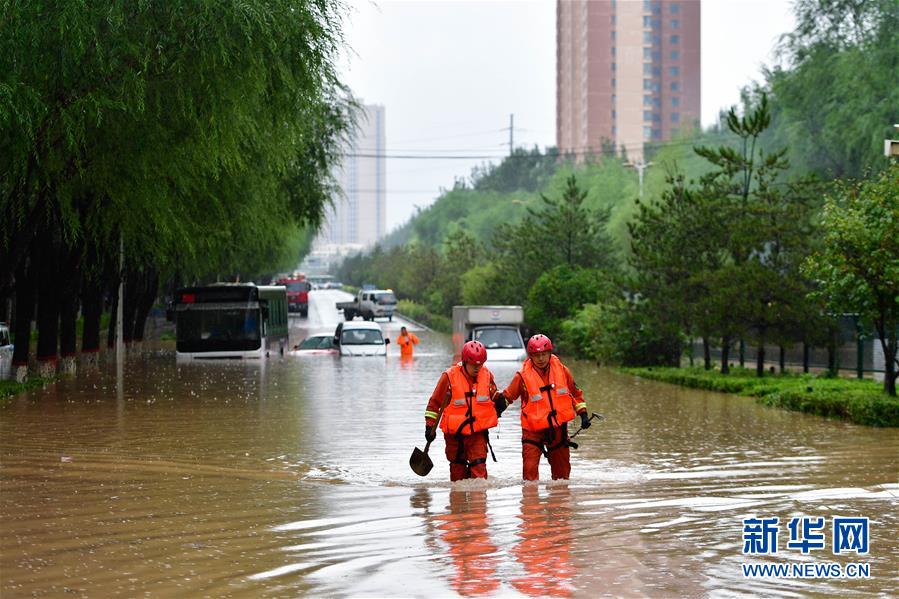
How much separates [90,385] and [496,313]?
15.2 meters

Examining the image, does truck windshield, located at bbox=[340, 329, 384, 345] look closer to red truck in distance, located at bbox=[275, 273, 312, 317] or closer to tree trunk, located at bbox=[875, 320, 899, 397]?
tree trunk, located at bbox=[875, 320, 899, 397]

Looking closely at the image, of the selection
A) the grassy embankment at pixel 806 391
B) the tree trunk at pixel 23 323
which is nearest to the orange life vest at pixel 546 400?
the grassy embankment at pixel 806 391

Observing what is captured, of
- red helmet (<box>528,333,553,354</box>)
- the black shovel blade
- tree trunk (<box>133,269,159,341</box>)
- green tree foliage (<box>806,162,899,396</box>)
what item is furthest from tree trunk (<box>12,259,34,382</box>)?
red helmet (<box>528,333,553,354</box>)

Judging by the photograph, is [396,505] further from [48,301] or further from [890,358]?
[48,301]

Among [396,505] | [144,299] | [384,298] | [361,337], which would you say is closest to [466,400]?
[396,505]

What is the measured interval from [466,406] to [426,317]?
7674 cm

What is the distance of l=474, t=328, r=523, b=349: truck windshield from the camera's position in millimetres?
42281

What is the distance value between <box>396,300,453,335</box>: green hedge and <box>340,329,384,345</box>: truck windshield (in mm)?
28174

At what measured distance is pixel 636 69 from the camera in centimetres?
16888

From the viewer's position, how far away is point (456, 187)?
563 ft

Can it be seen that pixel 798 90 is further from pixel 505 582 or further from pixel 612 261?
pixel 505 582

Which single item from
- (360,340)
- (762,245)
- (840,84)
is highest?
(840,84)

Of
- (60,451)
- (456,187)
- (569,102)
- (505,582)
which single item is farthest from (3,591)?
(569,102)

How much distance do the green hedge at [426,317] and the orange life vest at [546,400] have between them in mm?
61733
